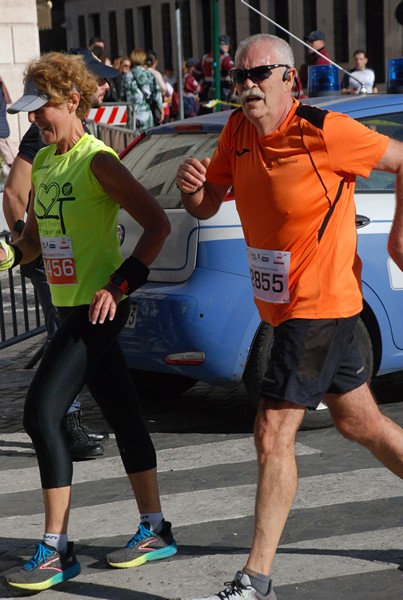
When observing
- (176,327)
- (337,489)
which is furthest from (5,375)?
(337,489)

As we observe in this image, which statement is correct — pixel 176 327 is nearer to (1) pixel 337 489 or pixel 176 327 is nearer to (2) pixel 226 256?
(2) pixel 226 256

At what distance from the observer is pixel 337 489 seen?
5.71 meters

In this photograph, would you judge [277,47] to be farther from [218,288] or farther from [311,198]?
[218,288]

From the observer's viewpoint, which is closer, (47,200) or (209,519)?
(47,200)

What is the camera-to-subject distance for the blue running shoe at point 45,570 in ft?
15.1

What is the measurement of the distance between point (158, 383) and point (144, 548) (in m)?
2.83

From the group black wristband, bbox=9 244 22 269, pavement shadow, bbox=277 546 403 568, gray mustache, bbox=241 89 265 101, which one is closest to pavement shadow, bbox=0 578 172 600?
pavement shadow, bbox=277 546 403 568

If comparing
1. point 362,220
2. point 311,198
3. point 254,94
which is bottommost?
point 362,220

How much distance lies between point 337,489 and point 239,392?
2201 millimetres

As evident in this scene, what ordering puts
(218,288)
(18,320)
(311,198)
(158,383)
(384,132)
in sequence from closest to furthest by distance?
1. (311,198)
2. (218,288)
3. (384,132)
4. (158,383)
5. (18,320)

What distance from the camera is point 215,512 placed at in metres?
5.46

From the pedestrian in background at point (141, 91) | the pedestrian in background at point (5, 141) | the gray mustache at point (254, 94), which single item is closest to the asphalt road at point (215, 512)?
the gray mustache at point (254, 94)

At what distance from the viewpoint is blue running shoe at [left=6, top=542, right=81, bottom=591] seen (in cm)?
460

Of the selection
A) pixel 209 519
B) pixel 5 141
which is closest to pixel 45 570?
pixel 209 519
